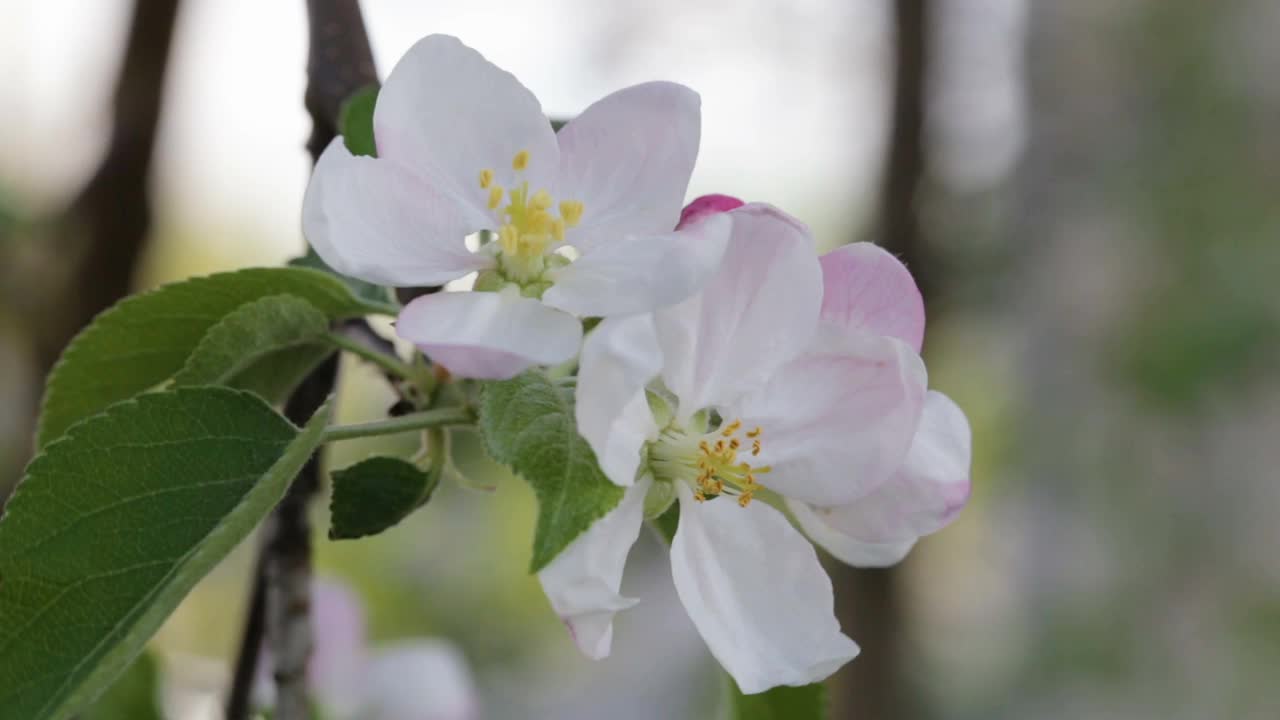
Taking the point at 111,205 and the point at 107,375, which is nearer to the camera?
the point at 107,375

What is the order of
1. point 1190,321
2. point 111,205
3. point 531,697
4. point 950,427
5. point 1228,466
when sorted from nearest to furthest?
point 950,427 < point 111,205 < point 1190,321 < point 1228,466 < point 531,697

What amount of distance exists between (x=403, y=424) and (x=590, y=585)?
0.41ft

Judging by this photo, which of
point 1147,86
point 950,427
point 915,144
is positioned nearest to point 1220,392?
point 1147,86

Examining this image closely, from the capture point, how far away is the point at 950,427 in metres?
0.44

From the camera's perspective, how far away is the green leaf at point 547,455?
0.34 meters

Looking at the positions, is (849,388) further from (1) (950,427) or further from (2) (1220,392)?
(2) (1220,392)

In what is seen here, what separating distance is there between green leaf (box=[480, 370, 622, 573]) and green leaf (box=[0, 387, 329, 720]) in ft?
0.20

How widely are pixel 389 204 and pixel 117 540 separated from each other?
5.5 inches

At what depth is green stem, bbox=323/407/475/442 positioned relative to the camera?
407mm

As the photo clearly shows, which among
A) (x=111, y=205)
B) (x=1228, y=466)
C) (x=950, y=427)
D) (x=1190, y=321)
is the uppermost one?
(x=950, y=427)

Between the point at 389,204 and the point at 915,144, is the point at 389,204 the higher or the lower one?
the higher one

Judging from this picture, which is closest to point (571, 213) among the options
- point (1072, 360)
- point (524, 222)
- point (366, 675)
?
point (524, 222)

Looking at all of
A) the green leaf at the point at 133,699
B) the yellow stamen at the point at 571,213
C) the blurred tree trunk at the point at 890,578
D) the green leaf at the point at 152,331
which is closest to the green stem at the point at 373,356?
the green leaf at the point at 152,331

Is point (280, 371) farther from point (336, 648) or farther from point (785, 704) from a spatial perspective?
point (336, 648)
